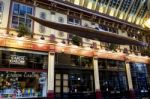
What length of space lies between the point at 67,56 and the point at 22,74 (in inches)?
141

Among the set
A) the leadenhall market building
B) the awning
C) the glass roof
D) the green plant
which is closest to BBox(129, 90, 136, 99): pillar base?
the leadenhall market building

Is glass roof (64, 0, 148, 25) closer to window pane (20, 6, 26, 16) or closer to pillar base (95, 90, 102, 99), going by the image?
window pane (20, 6, 26, 16)

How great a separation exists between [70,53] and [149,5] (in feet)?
31.8

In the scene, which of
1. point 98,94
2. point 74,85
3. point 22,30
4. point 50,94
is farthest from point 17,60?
point 98,94

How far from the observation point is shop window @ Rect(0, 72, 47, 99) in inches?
393

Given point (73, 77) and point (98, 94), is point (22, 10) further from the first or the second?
point (98, 94)

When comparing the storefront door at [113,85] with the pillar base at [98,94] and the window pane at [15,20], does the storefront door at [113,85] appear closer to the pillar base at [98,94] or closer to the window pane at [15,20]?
the pillar base at [98,94]

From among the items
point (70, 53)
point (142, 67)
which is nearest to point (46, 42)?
point (70, 53)

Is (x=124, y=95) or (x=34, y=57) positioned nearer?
(x=34, y=57)

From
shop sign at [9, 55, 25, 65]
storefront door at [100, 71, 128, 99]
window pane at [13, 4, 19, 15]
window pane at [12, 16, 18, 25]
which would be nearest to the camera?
shop sign at [9, 55, 25, 65]

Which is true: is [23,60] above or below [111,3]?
below

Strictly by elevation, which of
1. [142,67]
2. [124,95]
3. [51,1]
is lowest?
[124,95]

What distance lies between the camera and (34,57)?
37.5ft

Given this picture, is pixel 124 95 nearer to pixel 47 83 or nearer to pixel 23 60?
pixel 47 83
